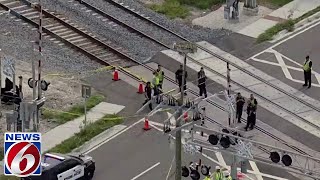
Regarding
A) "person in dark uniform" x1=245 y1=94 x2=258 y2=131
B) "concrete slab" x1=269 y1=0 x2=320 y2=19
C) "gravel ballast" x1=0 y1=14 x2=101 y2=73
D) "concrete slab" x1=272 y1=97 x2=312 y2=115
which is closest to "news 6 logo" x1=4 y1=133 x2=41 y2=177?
"person in dark uniform" x1=245 y1=94 x2=258 y2=131

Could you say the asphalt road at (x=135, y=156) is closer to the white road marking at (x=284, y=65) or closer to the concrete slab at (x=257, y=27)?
the white road marking at (x=284, y=65)

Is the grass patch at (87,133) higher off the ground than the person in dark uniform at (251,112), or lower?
lower

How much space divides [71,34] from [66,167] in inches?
593

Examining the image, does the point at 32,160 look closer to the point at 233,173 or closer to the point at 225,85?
the point at 233,173

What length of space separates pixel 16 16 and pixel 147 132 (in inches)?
533

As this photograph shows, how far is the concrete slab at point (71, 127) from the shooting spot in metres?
35.4

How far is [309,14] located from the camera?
164 ft

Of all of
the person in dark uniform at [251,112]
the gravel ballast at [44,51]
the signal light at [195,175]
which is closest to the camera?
the signal light at [195,175]

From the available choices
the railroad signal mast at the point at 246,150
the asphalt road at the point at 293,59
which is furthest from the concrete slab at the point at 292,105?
the railroad signal mast at the point at 246,150

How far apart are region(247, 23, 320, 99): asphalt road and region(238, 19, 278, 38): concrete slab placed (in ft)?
5.45

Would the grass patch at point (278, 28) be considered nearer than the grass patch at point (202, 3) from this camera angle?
Yes

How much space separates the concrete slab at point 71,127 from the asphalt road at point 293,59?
8.59 m

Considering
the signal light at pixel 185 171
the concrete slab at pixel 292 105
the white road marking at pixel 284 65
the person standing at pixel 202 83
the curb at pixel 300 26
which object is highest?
the signal light at pixel 185 171

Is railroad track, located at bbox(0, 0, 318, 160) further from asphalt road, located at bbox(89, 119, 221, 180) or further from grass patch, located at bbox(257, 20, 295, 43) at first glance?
asphalt road, located at bbox(89, 119, 221, 180)
